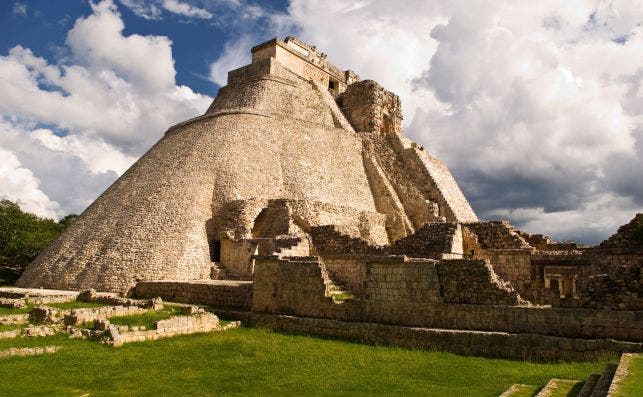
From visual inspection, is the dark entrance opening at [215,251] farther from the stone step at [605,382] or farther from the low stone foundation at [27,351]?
the stone step at [605,382]

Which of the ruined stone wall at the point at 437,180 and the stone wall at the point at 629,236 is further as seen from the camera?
the ruined stone wall at the point at 437,180

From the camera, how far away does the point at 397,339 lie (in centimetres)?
1159

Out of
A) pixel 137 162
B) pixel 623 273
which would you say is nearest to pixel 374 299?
pixel 623 273

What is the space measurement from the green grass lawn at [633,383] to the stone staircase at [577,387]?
11 centimetres

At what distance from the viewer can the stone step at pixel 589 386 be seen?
6.65 metres

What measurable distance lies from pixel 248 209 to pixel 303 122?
9776 millimetres

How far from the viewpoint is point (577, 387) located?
24.2 ft

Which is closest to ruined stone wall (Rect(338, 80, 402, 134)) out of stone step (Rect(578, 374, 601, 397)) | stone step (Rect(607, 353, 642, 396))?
stone step (Rect(607, 353, 642, 396))

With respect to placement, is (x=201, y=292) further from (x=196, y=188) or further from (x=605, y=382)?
(x=605, y=382)

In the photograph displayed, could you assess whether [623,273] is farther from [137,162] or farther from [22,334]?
[137,162]

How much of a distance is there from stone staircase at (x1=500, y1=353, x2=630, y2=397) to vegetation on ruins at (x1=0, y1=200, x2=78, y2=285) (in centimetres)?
3247

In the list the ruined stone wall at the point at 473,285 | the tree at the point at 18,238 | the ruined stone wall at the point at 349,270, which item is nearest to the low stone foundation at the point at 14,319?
the ruined stone wall at the point at 349,270

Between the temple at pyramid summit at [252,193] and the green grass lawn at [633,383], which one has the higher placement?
the temple at pyramid summit at [252,193]

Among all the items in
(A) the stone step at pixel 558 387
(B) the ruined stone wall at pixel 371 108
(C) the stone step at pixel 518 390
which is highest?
(B) the ruined stone wall at pixel 371 108
